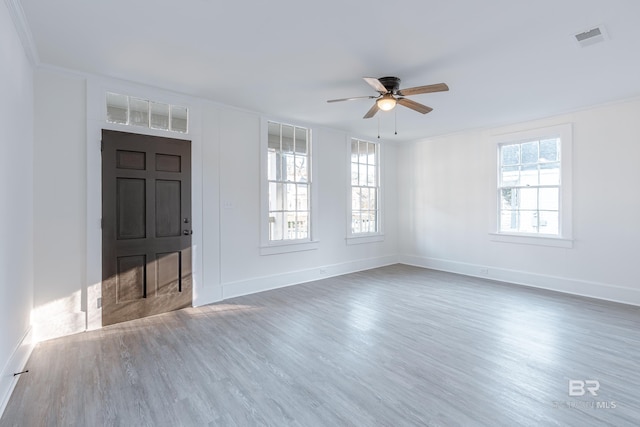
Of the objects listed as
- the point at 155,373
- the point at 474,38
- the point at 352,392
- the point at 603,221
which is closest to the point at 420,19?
the point at 474,38

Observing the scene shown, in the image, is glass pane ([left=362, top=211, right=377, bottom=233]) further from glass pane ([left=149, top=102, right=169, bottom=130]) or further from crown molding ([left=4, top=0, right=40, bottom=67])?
crown molding ([left=4, top=0, right=40, bottom=67])

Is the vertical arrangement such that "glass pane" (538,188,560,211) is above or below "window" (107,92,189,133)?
below

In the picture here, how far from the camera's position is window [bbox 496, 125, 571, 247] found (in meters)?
4.84

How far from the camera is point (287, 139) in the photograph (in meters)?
5.32

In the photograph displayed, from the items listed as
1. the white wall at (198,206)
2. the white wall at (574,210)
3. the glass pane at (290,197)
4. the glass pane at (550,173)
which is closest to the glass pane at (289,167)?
the glass pane at (290,197)

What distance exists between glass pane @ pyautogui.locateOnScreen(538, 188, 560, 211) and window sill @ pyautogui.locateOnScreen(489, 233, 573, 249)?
48cm

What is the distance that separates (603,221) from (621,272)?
0.71 m

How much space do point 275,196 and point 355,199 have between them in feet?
6.27

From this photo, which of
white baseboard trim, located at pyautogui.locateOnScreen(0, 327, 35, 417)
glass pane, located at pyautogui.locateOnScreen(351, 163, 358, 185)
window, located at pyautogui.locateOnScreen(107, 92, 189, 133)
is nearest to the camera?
white baseboard trim, located at pyautogui.locateOnScreen(0, 327, 35, 417)

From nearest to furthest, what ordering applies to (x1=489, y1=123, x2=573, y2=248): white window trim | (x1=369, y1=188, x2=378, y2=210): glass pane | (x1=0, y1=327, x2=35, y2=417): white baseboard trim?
(x1=0, y1=327, x2=35, y2=417): white baseboard trim → (x1=489, y1=123, x2=573, y2=248): white window trim → (x1=369, y1=188, x2=378, y2=210): glass pane

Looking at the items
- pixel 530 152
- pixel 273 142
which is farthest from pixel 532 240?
pixel 273 142

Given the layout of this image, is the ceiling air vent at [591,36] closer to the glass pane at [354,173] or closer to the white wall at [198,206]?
the white wall at [198,206]

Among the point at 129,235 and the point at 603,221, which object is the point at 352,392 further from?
the point at 603,221

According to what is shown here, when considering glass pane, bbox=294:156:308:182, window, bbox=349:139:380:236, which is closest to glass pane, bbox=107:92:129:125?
glass pane, bbox=294:156:308:182
